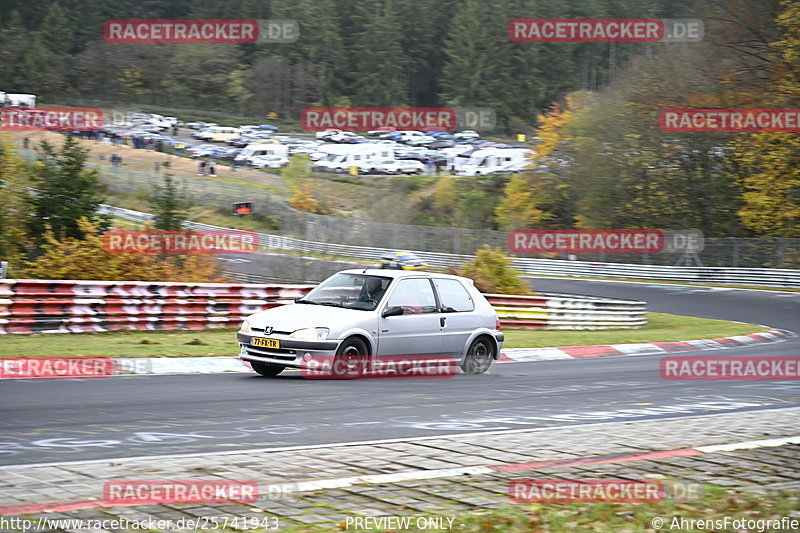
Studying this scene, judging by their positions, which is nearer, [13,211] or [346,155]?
[13,211]

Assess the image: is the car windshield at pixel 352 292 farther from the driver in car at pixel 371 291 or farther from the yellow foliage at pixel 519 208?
the yellow foliage at pixel 519 208

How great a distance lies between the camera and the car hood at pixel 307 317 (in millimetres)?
12523

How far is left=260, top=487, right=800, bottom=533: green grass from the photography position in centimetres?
531

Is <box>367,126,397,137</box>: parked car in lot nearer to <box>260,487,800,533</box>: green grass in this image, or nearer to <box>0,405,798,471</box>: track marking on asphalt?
<box>0,405,798,471</box>: track marking on asphalt

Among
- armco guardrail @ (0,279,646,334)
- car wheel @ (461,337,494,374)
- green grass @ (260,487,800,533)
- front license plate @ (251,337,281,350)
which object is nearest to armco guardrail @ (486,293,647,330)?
armco guardrail @ (0,279,646,334)

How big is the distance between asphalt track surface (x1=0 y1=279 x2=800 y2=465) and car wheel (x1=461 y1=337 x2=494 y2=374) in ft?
0.65

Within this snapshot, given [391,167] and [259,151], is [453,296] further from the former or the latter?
[391,167]

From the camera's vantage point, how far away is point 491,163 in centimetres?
7944

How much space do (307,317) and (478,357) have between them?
3217 mm

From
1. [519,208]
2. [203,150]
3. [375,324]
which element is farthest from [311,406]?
[203,150]

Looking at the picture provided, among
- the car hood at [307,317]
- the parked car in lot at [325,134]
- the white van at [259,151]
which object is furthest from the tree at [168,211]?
the parked car in lot at [325,134]

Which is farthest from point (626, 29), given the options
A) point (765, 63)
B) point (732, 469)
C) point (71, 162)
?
point (732, 469)

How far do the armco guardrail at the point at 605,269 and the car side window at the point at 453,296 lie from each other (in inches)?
1002

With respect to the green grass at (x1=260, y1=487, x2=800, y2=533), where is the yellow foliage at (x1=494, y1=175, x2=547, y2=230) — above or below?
above
